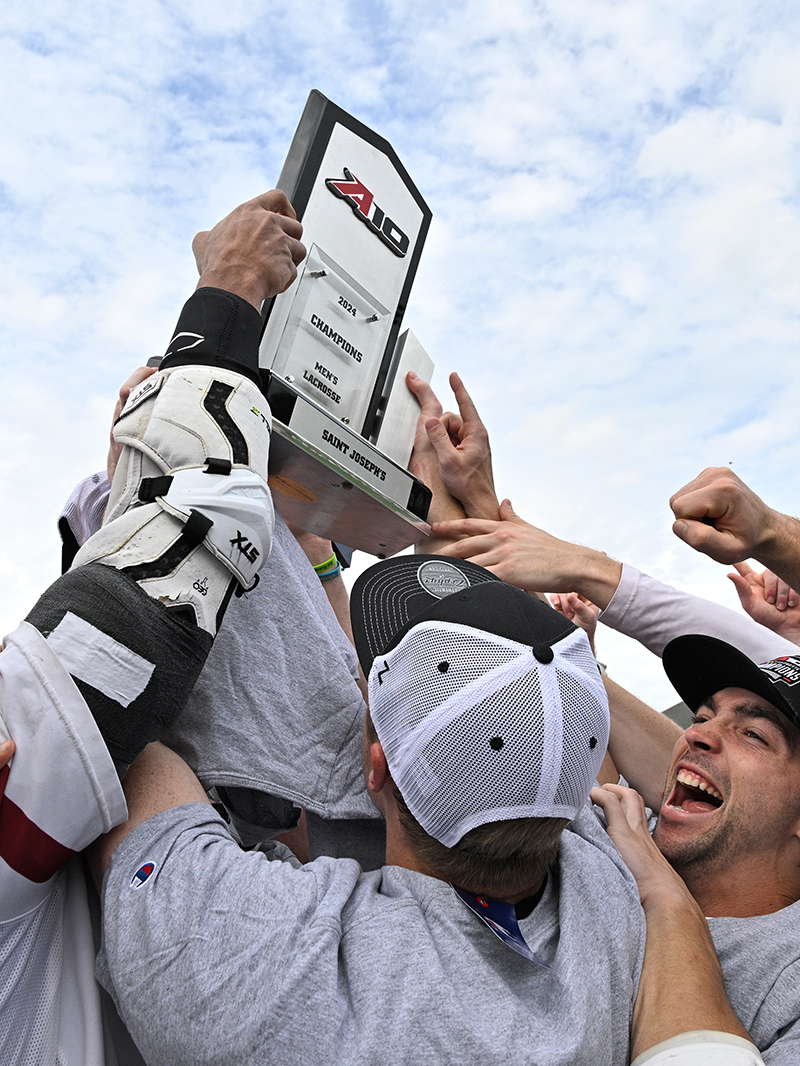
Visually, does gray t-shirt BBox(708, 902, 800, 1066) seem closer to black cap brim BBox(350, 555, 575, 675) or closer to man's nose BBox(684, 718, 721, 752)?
man's nose BBox(684, 718, 721, 752)

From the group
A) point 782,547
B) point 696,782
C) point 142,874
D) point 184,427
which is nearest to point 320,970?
point 142,874

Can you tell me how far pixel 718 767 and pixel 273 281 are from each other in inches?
63.0

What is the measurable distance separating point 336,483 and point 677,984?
1258mm

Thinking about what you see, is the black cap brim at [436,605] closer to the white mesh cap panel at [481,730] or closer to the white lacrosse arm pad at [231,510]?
the white mesh cap panel at [481,730]

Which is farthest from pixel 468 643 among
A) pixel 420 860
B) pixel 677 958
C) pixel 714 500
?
pixel 714 500

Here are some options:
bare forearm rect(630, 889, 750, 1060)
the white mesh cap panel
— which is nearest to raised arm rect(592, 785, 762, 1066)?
bare forearm rect(630, 889, 750, 1060)

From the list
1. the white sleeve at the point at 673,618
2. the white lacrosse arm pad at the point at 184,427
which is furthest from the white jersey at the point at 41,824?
the white sleeve at the point at 673,618

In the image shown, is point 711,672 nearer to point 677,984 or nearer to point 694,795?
point 694,795

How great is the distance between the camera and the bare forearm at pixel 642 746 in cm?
248

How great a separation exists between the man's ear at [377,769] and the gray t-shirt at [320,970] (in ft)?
0.49

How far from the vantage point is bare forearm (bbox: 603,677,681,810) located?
248 centimetres

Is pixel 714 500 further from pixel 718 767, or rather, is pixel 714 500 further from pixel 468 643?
pixel 468 643

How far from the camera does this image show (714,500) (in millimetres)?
2275

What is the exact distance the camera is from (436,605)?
145 centimetres
